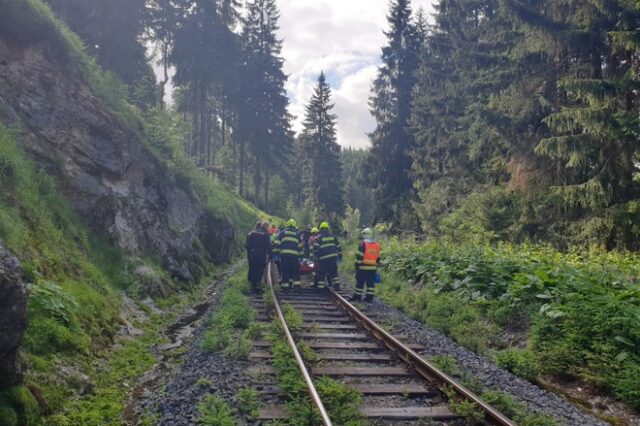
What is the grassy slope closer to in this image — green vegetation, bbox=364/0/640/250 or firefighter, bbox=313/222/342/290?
firefighter, bbox=313/222/342/290

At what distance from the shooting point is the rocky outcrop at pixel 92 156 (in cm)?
1157

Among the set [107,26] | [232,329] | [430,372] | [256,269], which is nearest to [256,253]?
[256,269]

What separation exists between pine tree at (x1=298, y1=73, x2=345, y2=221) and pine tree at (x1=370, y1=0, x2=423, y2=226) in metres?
12.9

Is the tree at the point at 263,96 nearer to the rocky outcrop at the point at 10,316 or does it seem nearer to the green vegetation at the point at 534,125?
the green vegetation at the point at 534,125

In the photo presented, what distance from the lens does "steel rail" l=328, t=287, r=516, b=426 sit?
5.27 metres

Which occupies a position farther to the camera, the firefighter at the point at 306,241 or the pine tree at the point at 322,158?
the pine tree at the point at 322,158

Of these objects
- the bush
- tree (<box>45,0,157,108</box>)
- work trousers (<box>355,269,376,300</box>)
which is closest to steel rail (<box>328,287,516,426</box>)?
the bush

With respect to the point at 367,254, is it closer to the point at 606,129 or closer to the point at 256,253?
the point at 256,253

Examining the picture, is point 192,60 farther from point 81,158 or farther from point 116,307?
point 116,307

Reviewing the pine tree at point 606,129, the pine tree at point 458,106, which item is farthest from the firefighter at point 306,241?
the pine tree at point 606,129

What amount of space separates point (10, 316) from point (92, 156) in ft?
29.9

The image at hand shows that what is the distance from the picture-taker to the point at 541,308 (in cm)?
863

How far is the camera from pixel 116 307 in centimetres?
945

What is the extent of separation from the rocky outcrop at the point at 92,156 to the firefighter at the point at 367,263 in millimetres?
5643
